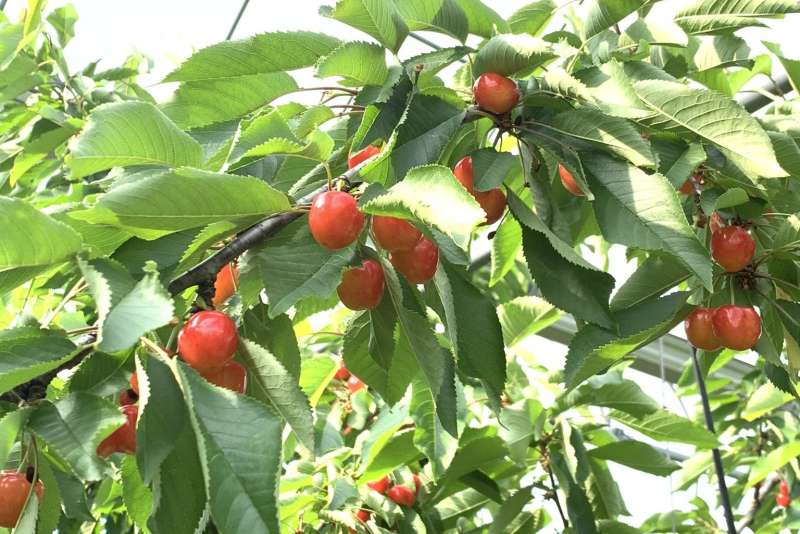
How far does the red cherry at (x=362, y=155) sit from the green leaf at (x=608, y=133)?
0.66 ft

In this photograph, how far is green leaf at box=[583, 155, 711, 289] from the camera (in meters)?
0.95

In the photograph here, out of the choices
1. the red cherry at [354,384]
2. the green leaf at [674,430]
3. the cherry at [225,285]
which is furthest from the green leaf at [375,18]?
the red cherry at [354,384]

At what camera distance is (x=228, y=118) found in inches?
43.2

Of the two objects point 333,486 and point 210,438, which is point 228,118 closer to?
point 210,438

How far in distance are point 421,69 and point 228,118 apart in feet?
0.74

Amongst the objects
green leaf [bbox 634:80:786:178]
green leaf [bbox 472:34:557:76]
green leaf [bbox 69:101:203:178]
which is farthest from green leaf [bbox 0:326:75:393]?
green leaf [bbox 634:80:786:178]

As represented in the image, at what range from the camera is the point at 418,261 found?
974 millimetres

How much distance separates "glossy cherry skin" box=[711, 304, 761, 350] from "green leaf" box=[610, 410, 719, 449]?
0.53 m

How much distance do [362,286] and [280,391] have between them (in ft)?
0.43

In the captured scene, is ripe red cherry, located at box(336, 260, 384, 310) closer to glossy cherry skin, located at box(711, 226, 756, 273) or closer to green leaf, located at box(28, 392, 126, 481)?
green leaf, located at box(28, 392, 126, 481)

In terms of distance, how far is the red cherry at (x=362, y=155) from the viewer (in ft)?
3.43

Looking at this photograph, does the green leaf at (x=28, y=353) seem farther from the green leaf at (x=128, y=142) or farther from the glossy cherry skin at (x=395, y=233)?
the glossy cherry skin at (x=395, y=233)

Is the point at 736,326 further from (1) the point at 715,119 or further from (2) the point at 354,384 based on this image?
(2) the point at 354,384

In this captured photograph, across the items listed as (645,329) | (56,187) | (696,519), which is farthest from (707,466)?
(56,187)
